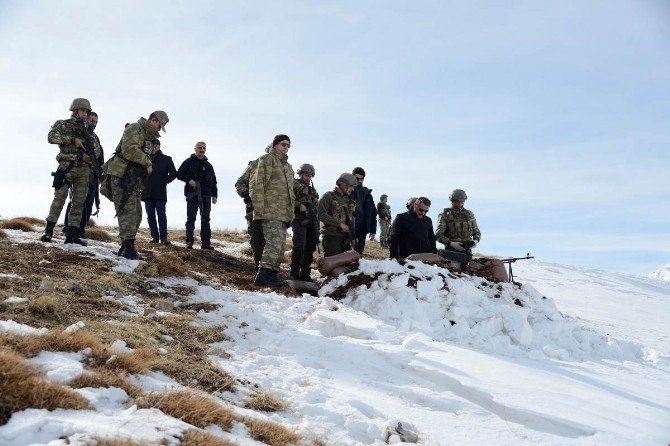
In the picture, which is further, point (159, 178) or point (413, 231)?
point (159, 178)

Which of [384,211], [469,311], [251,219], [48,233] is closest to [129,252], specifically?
[48,233]

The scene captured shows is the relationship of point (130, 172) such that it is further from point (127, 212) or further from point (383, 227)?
point (383, 227)

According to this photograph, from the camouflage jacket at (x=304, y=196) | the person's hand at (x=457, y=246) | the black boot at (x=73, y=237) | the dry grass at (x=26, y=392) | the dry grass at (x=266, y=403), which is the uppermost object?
the camouflage jacket at (x=304, y=196)

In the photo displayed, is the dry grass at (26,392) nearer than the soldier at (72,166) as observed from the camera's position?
Yes

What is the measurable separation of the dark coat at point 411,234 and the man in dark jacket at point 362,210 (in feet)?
5.13

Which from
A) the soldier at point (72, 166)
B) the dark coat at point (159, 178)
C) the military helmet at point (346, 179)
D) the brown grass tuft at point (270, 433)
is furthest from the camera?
the dark coat at point (159, 178)

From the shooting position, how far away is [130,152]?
24.1 feet

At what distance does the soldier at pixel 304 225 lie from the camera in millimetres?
8133

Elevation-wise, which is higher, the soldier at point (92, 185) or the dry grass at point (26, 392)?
the soldier at point (92, 185)

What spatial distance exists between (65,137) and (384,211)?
1411 cm

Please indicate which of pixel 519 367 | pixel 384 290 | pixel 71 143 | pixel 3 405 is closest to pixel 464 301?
pixel 384 290

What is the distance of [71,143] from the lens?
7805mm

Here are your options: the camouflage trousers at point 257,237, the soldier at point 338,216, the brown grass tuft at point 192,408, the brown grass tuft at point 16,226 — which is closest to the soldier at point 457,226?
the soldier at point 338,216

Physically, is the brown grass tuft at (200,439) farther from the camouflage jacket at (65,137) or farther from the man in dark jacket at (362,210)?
the man in dark jacket at (362,210)
